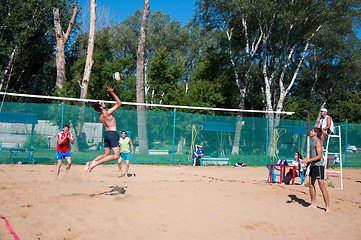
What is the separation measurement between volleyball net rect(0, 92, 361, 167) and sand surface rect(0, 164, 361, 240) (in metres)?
4.55

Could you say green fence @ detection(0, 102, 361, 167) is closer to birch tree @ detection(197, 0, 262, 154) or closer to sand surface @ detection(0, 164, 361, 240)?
sand surface @ detection(0, 164, 361, 240)

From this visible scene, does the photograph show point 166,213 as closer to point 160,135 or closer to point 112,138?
point 112,138

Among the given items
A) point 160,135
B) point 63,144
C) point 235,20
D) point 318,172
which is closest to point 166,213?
point 318,172

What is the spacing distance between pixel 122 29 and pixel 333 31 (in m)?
25.6

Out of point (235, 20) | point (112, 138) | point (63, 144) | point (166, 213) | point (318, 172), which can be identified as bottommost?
point (166, 213)

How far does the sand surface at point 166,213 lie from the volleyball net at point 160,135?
455cm

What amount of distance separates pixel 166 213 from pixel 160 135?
8450mm

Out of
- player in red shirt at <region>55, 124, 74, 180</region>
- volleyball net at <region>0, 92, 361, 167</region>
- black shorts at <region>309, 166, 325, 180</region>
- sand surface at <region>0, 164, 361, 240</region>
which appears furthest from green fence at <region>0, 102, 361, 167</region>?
black shorts at <region>309, 166, 325, 180</region>

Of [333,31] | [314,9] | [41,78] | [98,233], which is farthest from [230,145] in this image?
[41,78]

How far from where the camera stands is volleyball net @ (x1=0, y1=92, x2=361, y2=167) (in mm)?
11555

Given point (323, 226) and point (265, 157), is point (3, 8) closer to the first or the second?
point (265, 157)

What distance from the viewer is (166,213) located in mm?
5172

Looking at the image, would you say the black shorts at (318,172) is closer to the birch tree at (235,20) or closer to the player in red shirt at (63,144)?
the player in red shirt at (63,144)

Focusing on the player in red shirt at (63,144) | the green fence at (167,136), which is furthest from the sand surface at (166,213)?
the green fence at (167,136)
